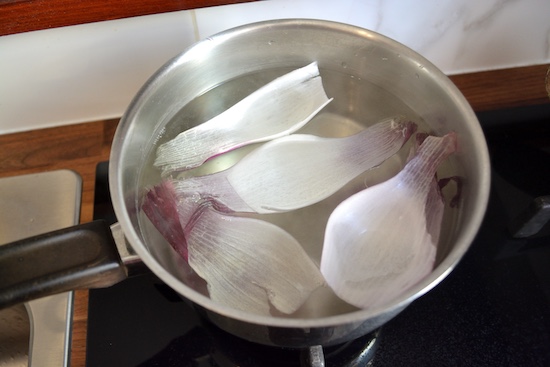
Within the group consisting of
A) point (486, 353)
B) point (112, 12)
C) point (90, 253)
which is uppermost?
point (112, 12)


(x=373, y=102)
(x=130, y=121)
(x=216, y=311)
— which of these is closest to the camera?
(x=216, y=311)

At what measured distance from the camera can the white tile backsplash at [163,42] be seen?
537mm

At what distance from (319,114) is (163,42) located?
184 mm

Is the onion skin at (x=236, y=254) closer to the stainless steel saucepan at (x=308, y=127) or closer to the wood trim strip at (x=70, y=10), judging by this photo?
the stainless steel saucepan at (x=308, y=127)

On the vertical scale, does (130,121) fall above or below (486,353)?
above

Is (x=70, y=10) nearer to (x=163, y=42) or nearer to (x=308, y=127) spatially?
(x=163, y=42)

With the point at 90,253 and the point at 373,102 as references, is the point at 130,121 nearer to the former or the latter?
the point at 90,253

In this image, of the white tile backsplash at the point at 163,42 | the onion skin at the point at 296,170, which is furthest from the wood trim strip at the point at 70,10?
the onion skin at the point at 296,170

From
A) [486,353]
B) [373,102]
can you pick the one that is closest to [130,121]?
[373,102]

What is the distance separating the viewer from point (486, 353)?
45 centimetres

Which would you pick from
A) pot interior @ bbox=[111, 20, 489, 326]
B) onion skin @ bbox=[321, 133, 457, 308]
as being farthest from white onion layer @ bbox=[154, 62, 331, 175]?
onion skin @ bbox=[321, 133, 457, 308]

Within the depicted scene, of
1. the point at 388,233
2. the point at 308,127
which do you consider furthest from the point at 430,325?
the point at 308,127

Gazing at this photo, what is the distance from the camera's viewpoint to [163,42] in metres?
0.56

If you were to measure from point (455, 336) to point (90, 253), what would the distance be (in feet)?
1.05
